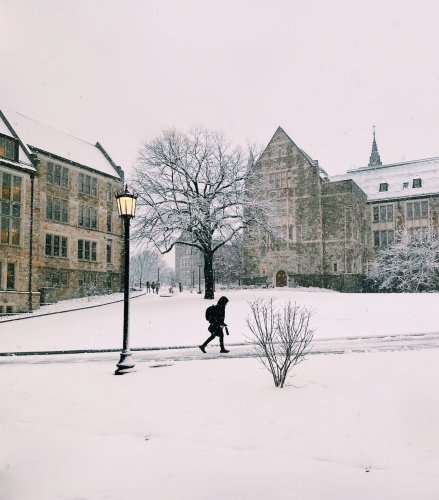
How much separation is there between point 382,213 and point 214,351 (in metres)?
42.0

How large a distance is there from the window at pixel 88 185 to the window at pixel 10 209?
7.57 m

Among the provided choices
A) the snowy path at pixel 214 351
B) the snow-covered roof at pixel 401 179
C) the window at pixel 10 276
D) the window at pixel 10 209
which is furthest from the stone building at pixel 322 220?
the snowy path at pixel 214 351

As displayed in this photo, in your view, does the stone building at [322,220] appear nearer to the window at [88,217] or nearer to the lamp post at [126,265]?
the window at [88,217]

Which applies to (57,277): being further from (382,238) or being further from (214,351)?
(382,238)

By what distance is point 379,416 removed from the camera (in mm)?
7145

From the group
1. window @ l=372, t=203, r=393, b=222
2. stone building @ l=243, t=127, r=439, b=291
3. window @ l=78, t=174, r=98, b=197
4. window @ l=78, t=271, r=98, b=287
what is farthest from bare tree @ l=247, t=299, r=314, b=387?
window @ l=372, t=203, r=393, b=222

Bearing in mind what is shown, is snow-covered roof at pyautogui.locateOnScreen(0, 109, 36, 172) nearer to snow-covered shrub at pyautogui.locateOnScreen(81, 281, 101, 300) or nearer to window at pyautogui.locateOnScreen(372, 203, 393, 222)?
snow-covered shrub at pyautogui.locateOnScreen(81, 281, 101, 300)

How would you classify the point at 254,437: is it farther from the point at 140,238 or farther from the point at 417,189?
the point at 417,189

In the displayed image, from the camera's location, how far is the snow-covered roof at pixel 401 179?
50.3 metres

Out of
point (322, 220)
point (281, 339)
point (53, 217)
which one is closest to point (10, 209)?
point (53, 217)

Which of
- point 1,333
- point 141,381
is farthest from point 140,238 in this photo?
point 141,381

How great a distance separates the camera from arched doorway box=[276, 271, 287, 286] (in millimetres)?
47344

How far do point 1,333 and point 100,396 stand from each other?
46.9 feet

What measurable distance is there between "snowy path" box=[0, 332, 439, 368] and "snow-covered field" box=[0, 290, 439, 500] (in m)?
0.97
